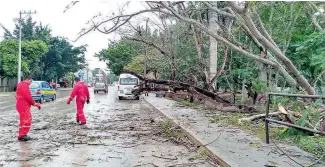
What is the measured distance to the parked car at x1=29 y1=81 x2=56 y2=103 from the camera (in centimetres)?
2152

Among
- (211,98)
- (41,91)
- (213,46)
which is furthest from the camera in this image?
(41,91)

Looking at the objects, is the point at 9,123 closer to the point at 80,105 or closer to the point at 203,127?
the point at 80,105

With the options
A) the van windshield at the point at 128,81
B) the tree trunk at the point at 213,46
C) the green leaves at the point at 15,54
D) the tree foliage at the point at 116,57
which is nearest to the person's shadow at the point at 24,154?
the tree trunk at the point at 213,46

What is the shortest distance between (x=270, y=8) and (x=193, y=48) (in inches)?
271

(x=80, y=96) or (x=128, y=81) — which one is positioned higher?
(x=128, y=81)

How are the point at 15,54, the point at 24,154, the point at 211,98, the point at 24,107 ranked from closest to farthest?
the point at 24,154 → the point at 24,107 → the point at 211,98 → the point at 15,54

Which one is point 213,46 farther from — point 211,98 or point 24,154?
point 24,154

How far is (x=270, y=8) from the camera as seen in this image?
13.9 m

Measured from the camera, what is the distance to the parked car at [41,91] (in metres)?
21.5

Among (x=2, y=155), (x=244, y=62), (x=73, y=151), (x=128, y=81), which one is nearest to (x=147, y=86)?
(x=73, y=151)

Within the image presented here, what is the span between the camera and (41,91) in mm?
22203

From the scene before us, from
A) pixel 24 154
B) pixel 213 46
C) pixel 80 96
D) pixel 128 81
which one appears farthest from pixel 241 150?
pixel 128 81

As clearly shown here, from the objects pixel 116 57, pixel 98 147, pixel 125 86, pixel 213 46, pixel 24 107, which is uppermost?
pixel 116 57

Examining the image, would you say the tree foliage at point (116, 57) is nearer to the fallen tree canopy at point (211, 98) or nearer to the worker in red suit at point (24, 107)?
the fallen tree canopy at point (211, 98)
